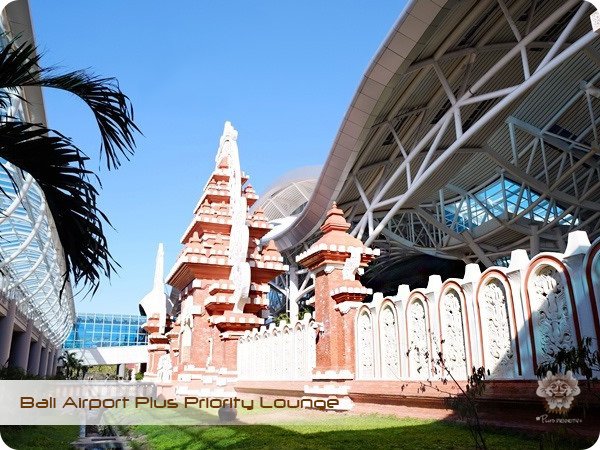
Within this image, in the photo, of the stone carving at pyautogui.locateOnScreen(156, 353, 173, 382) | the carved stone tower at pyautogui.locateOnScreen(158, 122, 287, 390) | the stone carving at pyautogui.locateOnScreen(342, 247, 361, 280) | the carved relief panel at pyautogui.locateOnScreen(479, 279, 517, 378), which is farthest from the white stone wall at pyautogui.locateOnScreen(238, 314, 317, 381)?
the stone carving at pyautogui.locateOnScreen(156, 353, 173, 382)

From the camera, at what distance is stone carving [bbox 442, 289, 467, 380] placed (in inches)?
238

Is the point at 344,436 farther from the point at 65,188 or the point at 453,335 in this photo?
the point at 65,188

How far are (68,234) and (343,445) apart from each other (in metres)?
3.22

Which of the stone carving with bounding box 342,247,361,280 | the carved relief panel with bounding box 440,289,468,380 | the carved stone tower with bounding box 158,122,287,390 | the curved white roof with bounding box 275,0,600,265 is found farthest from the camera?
the curved white roof with bounding box 275,0,600,265

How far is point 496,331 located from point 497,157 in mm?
16772

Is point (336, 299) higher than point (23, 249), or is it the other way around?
point (23, 249)

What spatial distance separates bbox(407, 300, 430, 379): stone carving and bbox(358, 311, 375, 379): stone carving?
1.14 metres

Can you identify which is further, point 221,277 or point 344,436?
point 221,277

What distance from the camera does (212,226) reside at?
56.9 ft

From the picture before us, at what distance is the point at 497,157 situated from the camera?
20.9 metres

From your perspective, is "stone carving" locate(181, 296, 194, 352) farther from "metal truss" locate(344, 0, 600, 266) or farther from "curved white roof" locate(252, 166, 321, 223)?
"curved white roof" locate(252, 166, 321, 223)

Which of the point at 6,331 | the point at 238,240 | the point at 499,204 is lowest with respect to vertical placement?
the point at 6,331

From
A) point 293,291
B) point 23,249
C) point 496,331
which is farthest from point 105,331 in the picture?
point 496,331

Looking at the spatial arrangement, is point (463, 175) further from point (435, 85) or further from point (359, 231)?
point (435, 85)
